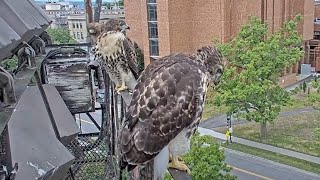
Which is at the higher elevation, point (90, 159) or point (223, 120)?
point (90, 159)

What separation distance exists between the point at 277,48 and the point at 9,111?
20.4m

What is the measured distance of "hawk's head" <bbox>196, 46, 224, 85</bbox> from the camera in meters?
3.16

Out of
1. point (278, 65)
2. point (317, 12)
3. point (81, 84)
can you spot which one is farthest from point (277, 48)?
point (317, 12)

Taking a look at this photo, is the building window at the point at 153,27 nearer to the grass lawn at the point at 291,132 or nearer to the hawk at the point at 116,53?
the grass lawn at the point at 291,132

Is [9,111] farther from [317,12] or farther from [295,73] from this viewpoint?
[317,12]

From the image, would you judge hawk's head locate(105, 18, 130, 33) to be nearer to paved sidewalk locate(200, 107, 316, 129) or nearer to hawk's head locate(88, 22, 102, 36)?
hawk's head locate(88, 22, 102, 36)

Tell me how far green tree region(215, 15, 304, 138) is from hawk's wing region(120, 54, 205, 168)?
55.9 feet

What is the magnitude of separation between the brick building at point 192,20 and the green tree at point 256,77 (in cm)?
697

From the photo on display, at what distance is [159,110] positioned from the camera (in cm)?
257

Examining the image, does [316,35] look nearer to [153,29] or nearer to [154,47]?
[154,47]

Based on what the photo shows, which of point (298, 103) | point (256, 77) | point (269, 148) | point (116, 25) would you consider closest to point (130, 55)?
point (116, 25)

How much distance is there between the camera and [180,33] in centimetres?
2955

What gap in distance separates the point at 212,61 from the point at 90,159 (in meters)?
1.53

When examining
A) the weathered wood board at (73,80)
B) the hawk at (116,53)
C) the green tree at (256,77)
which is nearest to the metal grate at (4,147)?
the weathered wood board at (73,80)
